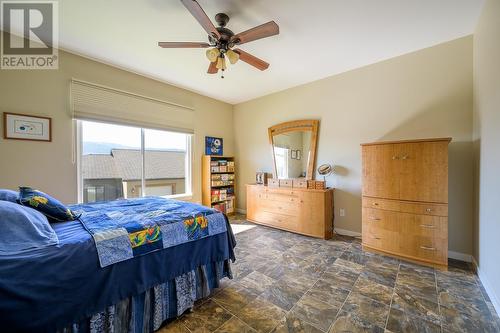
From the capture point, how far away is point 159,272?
1.52 meters

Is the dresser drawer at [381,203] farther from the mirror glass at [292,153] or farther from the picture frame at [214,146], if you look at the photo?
the picture frame at [214,146]

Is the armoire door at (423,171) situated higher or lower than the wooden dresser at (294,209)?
higher

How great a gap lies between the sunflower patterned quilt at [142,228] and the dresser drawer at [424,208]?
2.23 meters

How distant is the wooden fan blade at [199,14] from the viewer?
1.55m

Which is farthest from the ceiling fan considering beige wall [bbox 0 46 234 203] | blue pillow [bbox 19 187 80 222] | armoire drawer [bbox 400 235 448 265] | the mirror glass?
armoire drawer [bbox 400 235 448 265]

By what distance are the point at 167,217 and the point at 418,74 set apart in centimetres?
363

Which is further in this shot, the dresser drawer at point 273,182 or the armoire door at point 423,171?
the dresser drawer at point 273,182

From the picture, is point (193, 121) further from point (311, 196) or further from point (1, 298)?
→ point (1, 298)

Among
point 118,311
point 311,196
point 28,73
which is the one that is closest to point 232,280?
point 118,311

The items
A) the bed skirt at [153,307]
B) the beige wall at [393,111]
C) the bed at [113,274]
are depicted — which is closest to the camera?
the bed at [113,274]

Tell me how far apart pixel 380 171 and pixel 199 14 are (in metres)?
2.70

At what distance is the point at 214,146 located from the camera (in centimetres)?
474

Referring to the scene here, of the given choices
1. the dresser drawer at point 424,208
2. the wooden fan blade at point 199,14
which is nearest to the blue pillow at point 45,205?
the wooden fan blade at point 199,14

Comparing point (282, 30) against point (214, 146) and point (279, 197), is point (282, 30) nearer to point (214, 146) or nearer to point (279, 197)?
point (279, 197)
